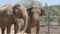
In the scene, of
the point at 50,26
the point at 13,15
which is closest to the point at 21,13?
the point at 13,15

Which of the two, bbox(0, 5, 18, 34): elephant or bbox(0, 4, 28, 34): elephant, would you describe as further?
bbox(0, 5, 18, 34): elephant

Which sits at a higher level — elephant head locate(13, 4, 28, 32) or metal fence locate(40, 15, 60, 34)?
elephant head locate(13, 4, 28, 32)

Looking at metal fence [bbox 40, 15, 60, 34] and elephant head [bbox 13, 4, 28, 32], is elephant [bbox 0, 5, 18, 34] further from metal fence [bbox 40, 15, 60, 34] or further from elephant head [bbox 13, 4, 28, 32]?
metal fence [bbox 40, 15, 60, 34]

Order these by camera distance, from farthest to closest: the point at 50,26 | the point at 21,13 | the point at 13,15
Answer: the point at 50,26 < the point at 13,15 < the point at 21,13

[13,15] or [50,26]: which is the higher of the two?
[13,15]

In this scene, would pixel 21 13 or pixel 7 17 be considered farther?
pixel 7 17

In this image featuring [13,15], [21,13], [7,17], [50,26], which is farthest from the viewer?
[50,26]

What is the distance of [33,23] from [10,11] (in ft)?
3.21

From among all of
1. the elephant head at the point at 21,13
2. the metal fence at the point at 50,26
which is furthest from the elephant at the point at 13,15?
the metal fence at the point at 50,26

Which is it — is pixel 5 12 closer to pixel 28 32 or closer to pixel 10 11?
pixel 10 11

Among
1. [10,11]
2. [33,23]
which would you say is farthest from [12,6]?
[33,23]

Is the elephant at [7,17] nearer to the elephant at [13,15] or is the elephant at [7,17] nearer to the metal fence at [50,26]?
the elephant at [13,15]

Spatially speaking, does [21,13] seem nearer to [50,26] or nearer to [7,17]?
[7,17]

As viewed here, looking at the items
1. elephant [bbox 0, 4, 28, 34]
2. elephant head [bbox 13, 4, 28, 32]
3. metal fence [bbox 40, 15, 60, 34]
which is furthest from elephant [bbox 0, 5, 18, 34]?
metal fence [bbox 40, 15, 60, 34]
